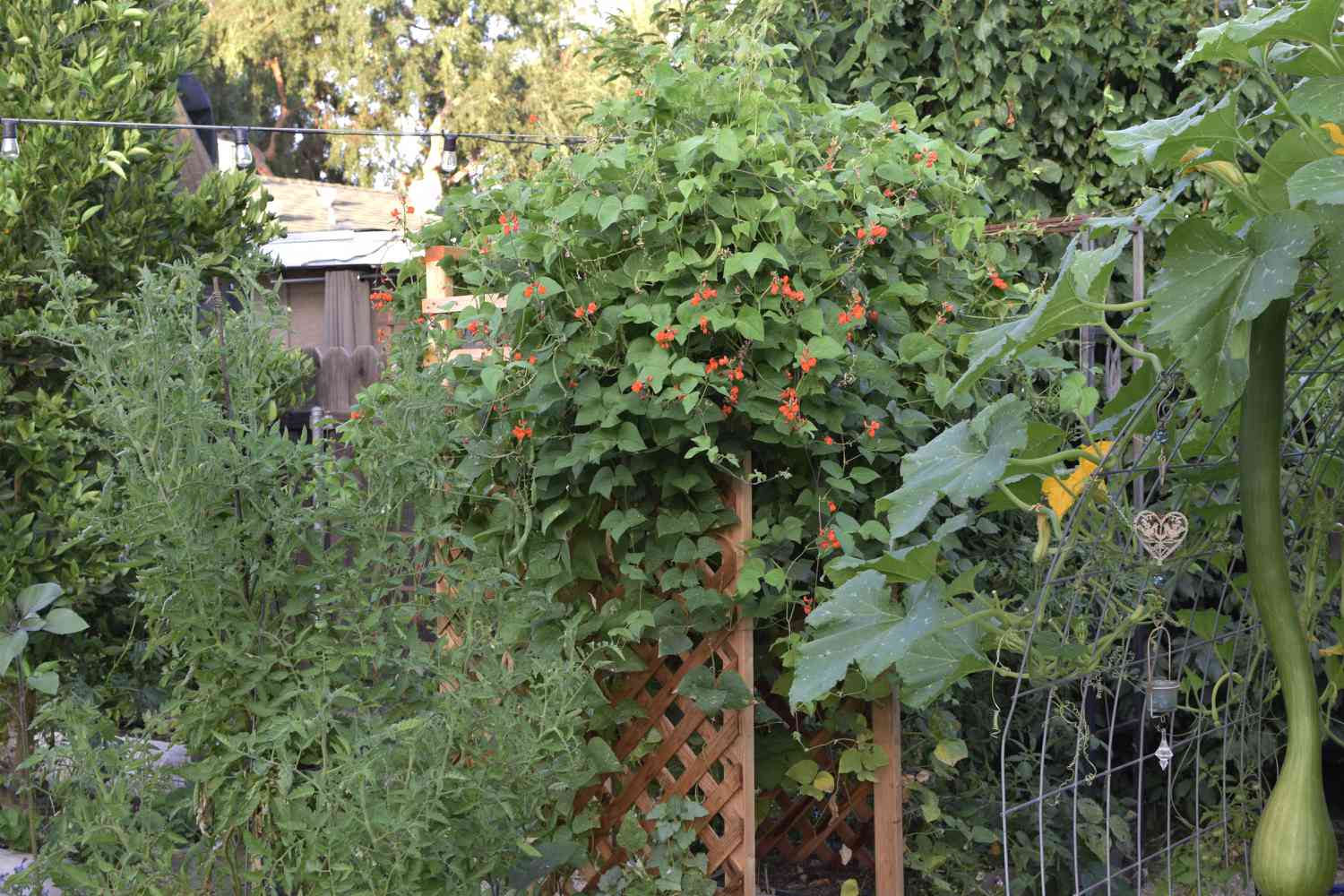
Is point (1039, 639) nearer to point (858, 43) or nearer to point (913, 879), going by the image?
point (913, 879)

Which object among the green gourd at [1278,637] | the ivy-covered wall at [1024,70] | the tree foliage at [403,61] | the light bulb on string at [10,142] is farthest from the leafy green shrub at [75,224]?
the tree foliage at [403,61]

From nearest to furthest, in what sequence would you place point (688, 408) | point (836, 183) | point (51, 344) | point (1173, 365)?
point (1173, 365) → point (688, 408) → point (836, 183) → point (51, 344)

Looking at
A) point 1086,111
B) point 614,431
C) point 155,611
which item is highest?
point 1086,111

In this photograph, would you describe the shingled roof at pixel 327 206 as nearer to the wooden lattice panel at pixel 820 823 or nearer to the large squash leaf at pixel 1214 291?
the wooden lattice panel at pixel 820 823

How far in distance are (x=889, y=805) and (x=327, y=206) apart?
11.7 meters

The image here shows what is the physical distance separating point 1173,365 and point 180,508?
1.44 metres

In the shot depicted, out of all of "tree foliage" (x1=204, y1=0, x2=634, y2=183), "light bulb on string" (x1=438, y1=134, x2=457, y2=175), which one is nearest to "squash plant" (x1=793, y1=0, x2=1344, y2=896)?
"light bulb on string" (x1=438, y1=134, x2=457, y2=175)

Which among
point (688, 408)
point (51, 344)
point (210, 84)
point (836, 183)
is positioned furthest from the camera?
point (210, 84)

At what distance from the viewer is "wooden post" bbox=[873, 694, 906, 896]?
2838 millimetres

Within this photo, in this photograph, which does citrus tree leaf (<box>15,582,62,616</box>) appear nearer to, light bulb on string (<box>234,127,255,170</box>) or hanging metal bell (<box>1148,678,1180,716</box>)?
light bulb on string (<box>234,127,255,170</box>)

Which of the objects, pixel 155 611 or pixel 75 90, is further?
pixel 75 90

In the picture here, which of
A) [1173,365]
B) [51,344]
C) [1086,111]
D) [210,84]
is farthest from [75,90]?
[210,84]

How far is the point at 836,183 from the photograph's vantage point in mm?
2824

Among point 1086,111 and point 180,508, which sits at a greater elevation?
point 1086,111
